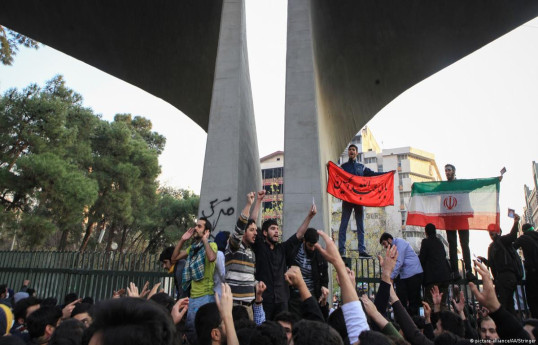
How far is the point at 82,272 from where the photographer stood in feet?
33.9

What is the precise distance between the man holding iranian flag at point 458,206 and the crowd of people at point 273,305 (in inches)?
81.1

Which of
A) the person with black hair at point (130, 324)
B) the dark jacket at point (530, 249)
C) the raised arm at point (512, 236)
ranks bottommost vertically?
the person with black hair at point (130, 324)

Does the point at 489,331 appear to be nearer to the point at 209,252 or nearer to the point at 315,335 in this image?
the point at 315,335

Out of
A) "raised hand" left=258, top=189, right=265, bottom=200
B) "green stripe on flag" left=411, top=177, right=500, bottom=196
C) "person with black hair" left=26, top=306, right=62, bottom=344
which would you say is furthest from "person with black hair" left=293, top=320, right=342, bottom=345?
"green stripe on flag" left=411, top=177, right=500, bottom=196

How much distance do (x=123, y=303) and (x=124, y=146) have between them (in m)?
31.0

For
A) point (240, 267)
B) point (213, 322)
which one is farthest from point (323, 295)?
point (213, 322)

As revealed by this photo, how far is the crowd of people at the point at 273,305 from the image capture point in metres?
2.24

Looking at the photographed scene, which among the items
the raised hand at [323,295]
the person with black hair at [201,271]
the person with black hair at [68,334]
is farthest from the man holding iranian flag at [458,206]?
the person with black hair at [68,334]

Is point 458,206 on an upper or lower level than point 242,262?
upper

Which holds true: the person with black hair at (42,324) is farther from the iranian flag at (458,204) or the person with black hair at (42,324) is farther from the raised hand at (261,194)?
the iranian flag at (458,204)

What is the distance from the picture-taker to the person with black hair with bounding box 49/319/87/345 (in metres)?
2.93

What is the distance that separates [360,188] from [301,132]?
87.6 inches

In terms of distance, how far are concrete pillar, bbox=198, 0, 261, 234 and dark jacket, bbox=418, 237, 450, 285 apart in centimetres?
414

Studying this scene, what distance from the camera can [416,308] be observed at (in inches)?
307
